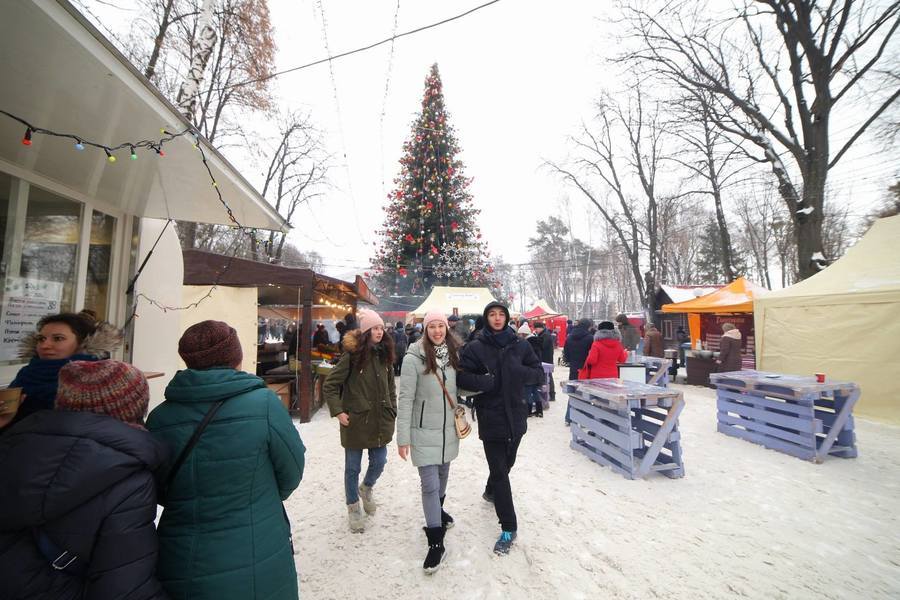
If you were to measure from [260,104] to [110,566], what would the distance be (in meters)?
11.3

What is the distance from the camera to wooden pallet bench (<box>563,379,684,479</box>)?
420cm

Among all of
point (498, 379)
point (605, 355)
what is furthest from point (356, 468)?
point (605, 355)

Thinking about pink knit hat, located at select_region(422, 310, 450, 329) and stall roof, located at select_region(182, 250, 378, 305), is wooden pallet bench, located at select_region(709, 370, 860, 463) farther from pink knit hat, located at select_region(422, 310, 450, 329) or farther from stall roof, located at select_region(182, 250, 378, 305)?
stall roof, located at select_region(182, 250, 378, 305)

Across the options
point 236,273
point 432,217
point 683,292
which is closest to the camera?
point 236,273

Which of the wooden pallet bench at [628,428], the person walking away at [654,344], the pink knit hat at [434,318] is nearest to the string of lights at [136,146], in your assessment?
the pink knit hat at [434,318]

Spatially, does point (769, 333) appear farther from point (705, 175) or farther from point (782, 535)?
point (705, 175)

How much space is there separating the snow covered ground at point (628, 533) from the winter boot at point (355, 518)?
8 cm

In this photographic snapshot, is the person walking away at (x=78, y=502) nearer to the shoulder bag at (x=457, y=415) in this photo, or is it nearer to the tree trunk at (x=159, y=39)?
the shoulder bag at (x=457, y=415)

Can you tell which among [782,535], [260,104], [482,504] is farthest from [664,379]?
[260,104]

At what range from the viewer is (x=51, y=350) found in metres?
2.01

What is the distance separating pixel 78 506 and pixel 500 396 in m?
2.37

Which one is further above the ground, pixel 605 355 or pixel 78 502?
pixel 605 355

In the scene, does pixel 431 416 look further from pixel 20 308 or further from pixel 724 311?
pixel 724 311

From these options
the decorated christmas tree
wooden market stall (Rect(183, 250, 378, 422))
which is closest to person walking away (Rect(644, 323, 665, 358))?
the decorated christmas tree
